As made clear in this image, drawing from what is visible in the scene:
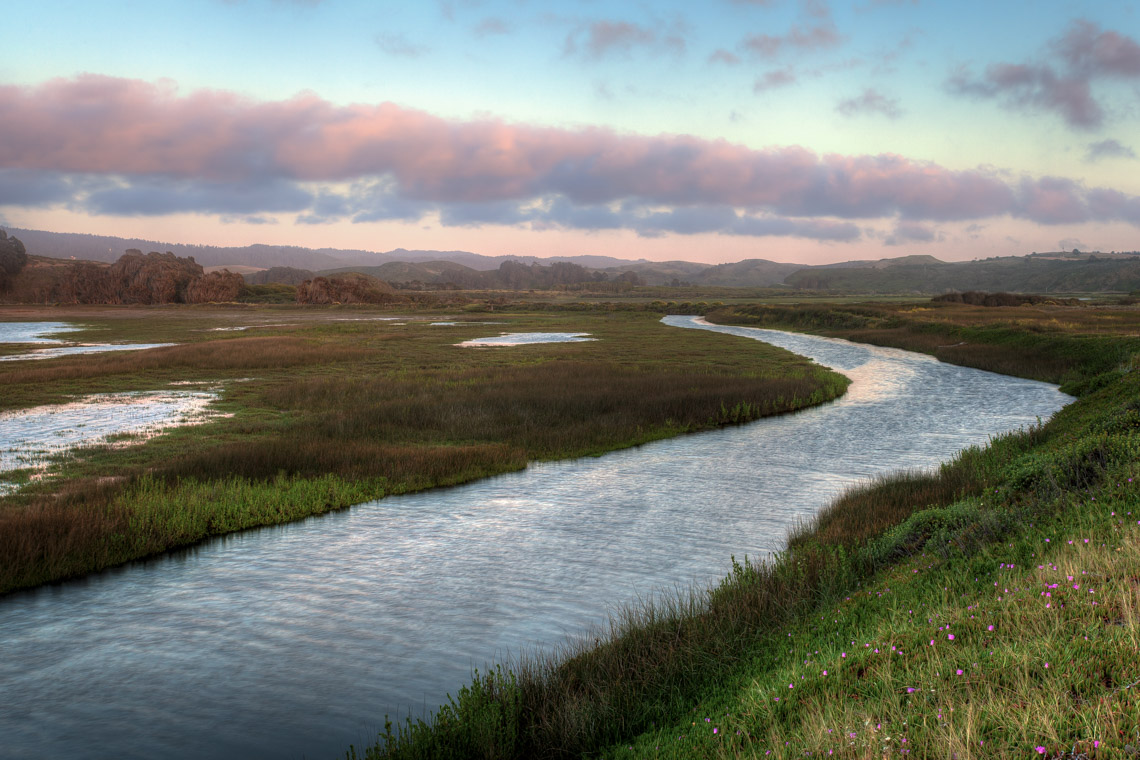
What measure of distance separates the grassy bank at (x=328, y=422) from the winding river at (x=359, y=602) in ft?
2.76

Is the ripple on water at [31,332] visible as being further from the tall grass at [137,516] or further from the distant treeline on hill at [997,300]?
the distant treeline on hill at [997,300]

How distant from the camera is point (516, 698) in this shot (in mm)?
Result: 7328

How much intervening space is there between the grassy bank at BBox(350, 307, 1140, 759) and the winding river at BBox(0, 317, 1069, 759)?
1188mm

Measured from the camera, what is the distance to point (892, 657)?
19.6 feet

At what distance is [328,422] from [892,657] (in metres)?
20.6

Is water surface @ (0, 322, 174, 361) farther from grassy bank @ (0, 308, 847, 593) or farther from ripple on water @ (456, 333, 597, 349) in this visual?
ripple on water @ (456, 333, 597, 349)

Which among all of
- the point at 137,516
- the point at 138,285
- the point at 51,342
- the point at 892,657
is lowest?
the point at 137,516

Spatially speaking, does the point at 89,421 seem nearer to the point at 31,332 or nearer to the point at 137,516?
the point at 137,516

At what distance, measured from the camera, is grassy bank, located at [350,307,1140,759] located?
15.4ft

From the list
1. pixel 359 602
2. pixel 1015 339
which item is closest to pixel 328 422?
pixel 359 602

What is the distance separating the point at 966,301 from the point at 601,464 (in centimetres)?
10574

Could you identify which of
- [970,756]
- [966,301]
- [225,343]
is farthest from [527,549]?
[966,301]

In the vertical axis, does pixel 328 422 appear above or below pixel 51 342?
below

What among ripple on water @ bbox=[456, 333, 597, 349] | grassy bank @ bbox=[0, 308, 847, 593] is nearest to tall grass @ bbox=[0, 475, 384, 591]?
grassy bank @ bbox=[0, 308, 847, 593]
